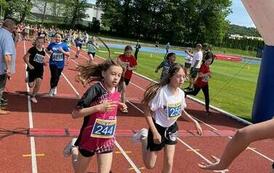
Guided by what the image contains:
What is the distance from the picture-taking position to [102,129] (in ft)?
16.1

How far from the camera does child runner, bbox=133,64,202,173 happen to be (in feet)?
18.9

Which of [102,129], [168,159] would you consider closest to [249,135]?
[102,129]

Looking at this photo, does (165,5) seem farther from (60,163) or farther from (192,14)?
(60,163)

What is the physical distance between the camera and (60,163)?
22.7 ft

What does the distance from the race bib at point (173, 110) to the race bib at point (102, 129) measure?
3.70ft

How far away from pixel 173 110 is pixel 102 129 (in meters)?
1.30

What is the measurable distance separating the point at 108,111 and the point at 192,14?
79026mm

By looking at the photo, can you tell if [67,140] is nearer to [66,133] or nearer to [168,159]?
[66,133]

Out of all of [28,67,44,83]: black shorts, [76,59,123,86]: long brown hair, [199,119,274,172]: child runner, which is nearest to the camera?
[199,119,274,172]: child runner

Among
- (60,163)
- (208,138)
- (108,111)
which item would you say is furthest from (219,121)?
(108,111)

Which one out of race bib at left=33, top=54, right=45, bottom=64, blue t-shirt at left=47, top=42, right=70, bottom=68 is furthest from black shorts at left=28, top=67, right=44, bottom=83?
blue t-shirt at left=47, top=42, right=70, bottom=68

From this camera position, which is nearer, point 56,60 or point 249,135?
point 249,135

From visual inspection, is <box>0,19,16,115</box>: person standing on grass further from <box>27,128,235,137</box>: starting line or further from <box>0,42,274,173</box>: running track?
<box>27,128,235,137</box>: starting line

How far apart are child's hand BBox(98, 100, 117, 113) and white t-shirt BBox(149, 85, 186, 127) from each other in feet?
3.25
